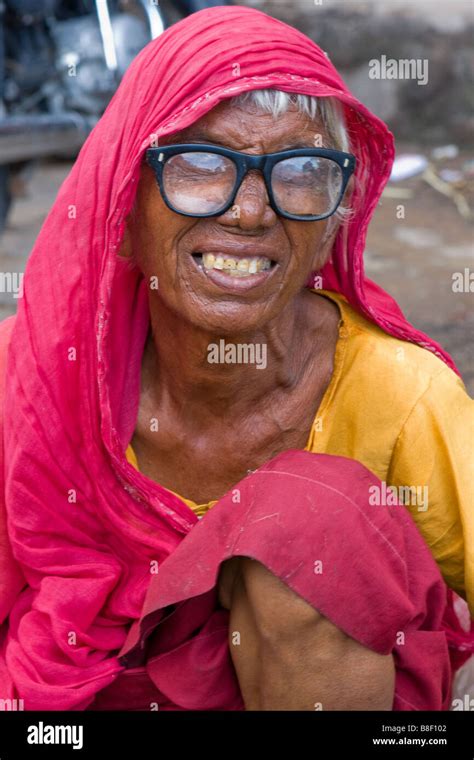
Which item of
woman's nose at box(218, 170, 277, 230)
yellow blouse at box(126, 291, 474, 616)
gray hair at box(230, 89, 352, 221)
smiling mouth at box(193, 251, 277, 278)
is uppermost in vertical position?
gray hair at box(230, 89, 352, 221)

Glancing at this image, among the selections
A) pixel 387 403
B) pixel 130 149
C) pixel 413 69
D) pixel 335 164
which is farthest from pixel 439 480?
pixel 413 69

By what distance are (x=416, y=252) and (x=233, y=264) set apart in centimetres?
406

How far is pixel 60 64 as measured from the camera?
5.92 metres

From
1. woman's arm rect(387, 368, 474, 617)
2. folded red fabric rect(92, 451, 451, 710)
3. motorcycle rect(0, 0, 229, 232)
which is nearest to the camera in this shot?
folded red fabric rect(92, 451, 451, 710)

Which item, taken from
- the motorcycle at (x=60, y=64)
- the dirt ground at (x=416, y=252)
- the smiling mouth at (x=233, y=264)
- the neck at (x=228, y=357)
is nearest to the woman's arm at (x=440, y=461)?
the neck at (x=228, y=357)

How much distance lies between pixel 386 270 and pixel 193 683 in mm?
3842

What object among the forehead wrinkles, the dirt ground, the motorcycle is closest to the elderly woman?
the forehead wrinkles

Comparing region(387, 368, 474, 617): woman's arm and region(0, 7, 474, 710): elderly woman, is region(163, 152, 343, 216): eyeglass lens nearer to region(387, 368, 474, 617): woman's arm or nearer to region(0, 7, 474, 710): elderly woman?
region(0, 7, 474, 710): elderly woman

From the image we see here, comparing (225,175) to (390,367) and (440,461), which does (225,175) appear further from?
(440,461)

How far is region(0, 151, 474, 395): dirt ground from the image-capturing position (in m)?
5.08

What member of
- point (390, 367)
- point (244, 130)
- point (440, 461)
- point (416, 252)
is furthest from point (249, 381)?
point (416, 252)

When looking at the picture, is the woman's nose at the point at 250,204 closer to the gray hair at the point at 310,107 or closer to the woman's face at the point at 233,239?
the woman's face at the point at 233,239

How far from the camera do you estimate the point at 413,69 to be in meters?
8.78
